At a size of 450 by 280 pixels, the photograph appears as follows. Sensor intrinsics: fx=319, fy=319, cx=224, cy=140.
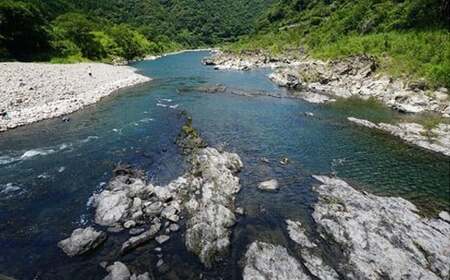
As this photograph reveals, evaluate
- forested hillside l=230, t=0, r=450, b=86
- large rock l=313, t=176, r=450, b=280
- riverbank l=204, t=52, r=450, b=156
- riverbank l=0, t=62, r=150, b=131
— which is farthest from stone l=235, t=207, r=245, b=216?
forested hillside l=230, t=0, r=450, b=86

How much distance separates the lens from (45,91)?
114 ft

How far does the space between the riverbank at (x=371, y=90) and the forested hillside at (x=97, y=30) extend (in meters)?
43.1

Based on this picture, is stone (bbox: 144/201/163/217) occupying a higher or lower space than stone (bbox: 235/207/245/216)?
higher

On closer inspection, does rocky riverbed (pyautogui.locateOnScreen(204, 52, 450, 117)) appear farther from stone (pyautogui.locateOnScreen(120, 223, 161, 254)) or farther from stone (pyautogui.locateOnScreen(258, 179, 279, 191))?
stone (pyautogui.locateOnScreen(120, 223, 161, 254))

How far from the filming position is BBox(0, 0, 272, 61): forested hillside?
178ft

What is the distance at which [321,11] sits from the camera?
338ft

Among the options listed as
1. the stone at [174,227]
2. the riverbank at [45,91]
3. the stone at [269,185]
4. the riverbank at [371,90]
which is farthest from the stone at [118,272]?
the riverbank at [371,90]

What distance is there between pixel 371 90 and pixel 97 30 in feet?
263

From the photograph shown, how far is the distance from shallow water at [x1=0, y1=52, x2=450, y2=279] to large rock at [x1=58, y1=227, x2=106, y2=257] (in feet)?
1.07

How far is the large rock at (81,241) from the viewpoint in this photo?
43.1ft

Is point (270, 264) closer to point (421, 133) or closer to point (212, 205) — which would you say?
point (212, 205)

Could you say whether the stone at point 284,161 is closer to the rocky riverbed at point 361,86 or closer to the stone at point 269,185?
the stone at point 269,185

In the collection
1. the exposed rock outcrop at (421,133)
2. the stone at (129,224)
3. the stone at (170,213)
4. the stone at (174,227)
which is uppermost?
the stone at (129,224)

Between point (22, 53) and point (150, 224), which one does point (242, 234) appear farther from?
point (22, 53)
